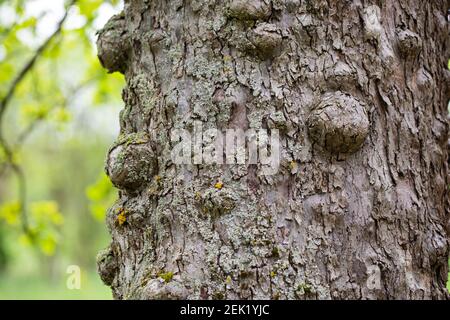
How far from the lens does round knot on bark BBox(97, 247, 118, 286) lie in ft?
5.55

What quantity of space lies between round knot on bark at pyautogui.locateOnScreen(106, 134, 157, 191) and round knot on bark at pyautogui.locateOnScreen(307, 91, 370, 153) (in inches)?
19.3

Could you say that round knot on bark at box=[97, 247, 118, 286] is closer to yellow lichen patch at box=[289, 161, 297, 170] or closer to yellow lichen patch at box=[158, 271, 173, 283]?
yellow lichen patch at box=[158, 271, 173, 283]

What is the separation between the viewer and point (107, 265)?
1696 millimetres

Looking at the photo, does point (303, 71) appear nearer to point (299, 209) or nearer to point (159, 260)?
point (299, 209)

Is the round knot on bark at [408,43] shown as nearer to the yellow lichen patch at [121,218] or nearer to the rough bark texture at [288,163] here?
the rough bark texture at [288,163]

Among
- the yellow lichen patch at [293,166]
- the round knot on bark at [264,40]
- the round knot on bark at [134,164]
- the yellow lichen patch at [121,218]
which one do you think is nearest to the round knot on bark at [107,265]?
the yellow lichen patch at [121,218]

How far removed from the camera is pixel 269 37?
61.4 inches

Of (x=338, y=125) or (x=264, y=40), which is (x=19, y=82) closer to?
(x=264, y=40)

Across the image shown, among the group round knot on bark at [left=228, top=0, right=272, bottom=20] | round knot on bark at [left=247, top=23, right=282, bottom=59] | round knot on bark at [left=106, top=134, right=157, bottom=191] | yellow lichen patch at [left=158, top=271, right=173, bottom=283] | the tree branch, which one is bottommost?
yellow lichen patch at [left=158, top=271, right=173, bottom=283]

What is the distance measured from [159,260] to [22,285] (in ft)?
47.5

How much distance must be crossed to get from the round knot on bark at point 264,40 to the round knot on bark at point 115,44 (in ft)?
1.59

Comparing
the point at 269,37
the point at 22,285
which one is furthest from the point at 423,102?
the point at 22,285

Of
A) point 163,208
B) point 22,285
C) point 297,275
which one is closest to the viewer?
point 297,275

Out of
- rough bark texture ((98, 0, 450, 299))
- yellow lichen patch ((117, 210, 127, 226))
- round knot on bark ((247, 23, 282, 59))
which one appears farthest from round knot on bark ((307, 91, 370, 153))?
yellow lichen patch ((117, 210, 127, 226))
